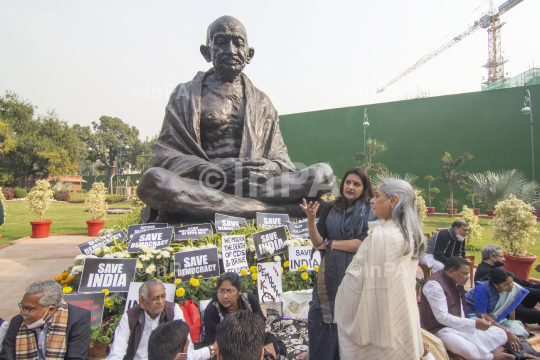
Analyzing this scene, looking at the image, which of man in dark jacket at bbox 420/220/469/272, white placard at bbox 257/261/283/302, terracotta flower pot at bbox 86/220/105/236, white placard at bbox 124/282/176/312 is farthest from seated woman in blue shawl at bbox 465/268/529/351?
terracotta flower pot at bbox 86/220/105/236

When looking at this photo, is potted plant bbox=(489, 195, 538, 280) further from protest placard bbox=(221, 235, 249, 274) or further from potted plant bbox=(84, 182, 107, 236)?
potted plant bbox=(84, 182, 107, 236)

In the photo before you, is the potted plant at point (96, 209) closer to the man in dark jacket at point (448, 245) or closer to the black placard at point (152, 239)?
the black placard at point (152, 239)

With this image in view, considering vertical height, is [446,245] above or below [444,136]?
below

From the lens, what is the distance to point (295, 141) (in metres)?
20.9

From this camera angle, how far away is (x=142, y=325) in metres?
2.10

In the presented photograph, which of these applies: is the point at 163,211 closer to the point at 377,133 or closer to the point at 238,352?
the point at 238,352

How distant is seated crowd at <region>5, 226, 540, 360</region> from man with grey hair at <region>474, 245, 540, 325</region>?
388 mm

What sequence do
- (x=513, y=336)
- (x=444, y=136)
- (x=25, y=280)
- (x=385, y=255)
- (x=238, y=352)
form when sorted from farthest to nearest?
(x=444, y=136) < (x=25, y=280) < (x=513, y=336) < (x=385, y=255) < (x=238, y=352)

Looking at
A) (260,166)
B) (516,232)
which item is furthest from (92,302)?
(516,232)

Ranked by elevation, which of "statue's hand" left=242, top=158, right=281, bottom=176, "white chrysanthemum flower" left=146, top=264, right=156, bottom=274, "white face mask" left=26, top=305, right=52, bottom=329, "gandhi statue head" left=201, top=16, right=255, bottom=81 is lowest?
"white face mask" left=26, top=305, right=52, bottom=329

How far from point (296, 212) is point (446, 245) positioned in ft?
6.24

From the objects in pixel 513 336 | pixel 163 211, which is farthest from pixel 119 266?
pixel 513 336

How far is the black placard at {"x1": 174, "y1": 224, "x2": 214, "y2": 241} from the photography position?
362 cm

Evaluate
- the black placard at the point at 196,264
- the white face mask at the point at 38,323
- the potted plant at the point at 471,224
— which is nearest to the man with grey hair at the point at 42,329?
the white face mask at the point at 38,323
